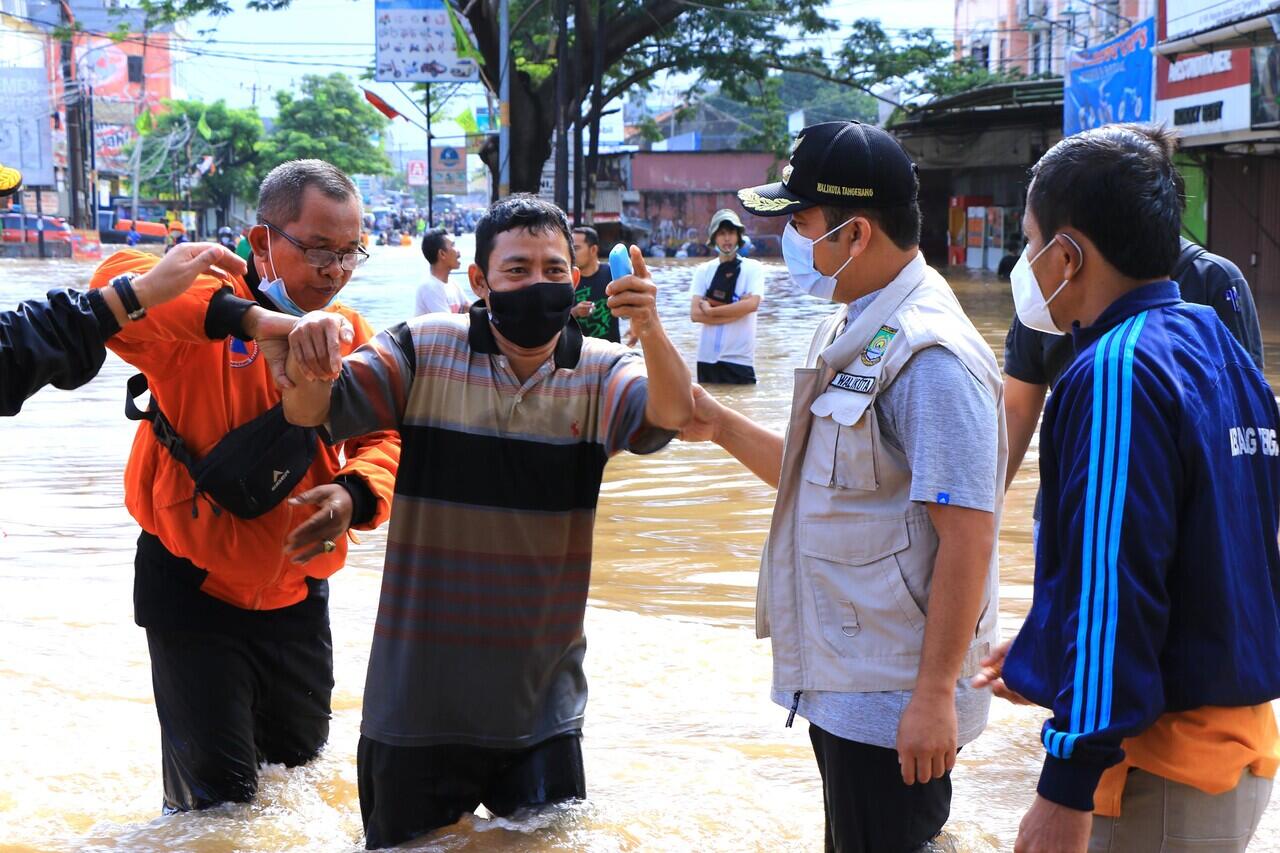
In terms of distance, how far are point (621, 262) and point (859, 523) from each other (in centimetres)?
93

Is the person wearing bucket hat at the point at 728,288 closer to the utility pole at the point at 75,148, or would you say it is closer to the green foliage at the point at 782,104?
the green foliage at the point at 782,104

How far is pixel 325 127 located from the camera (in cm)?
8512

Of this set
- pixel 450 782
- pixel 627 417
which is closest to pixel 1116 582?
pixel 627 417

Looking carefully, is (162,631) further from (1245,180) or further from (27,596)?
(1245,180)

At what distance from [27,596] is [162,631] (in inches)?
151

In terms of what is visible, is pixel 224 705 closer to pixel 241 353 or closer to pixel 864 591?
pixel 241 353

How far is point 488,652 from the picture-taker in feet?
10.5

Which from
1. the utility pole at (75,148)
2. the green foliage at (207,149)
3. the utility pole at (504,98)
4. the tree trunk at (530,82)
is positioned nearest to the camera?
the utility pole at (504,98)

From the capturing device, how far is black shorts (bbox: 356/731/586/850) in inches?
127

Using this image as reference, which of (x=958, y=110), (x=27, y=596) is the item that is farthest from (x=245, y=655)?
(x=958, y=110)

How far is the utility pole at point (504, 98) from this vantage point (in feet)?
76.1

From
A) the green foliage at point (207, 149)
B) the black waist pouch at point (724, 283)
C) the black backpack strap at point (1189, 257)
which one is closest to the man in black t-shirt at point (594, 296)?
the black waist pouch at point (724, 283)

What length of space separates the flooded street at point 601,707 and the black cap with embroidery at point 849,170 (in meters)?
1.60

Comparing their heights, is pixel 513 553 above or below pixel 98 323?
below
